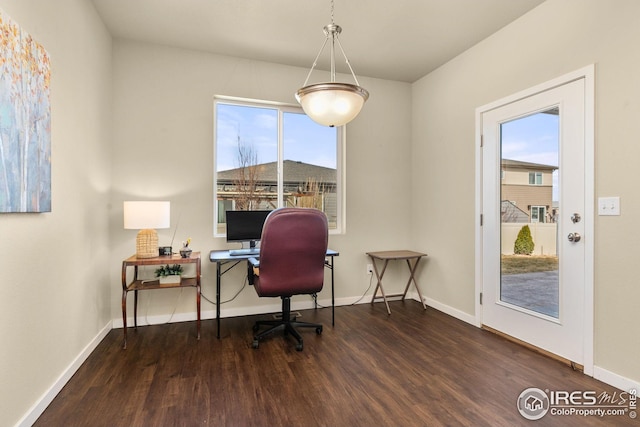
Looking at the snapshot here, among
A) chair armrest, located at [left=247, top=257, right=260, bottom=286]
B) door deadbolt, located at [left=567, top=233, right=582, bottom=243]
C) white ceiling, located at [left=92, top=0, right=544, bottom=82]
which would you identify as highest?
white ceiling, located at [left=92, top=0, right=544, bottom=82]

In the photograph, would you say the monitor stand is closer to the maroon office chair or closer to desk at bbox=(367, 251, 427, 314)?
the maroon office chair

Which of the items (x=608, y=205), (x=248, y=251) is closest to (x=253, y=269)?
(x=248, y=251)

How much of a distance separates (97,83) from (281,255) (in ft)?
7.07

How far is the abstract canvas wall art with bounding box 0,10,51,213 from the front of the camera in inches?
58.9

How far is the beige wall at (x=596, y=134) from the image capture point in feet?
6.88

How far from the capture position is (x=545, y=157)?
104 inches

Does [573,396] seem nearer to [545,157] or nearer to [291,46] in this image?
[545,157]

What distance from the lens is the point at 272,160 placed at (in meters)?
3.80

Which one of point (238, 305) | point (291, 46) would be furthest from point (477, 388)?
point (291, 46)

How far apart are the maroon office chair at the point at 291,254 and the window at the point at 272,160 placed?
1.12 meters

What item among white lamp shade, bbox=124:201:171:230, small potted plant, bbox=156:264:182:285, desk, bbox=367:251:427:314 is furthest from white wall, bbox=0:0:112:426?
desk, bbox=367:251:427:314

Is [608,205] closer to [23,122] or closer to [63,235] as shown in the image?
[23,122]

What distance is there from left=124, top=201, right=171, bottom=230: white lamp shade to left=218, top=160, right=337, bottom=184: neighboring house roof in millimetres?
884

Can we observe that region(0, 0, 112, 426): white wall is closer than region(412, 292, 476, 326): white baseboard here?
Yes
